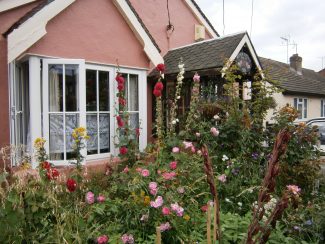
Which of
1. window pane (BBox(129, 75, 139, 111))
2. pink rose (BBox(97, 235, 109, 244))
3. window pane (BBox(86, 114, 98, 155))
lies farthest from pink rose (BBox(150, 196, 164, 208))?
window pane (BBox(129, 75, 139, 111))

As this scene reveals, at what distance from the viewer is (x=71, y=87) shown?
5.92 meters

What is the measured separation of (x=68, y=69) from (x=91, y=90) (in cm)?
75

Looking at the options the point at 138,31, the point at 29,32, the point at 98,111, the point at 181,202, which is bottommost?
the point at 181,202

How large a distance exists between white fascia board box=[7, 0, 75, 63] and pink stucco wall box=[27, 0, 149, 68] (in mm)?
243

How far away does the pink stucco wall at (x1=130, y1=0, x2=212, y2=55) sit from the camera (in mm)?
9352

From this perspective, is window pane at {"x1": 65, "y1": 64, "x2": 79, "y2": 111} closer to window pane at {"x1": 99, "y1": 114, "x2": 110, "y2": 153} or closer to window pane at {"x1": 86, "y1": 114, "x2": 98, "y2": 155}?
window pane at {"x1": 86, "y1": 114, "x2": 98, "y2": 155}

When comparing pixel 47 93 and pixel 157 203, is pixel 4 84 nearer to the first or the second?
pixel 47 93

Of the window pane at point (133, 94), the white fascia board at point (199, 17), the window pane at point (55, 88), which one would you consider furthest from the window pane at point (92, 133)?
the white fascia board at point (199, 17)

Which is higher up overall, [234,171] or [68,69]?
[68,69]

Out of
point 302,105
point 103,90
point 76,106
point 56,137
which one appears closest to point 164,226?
point 56,137

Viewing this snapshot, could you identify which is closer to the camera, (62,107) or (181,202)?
(181,202)

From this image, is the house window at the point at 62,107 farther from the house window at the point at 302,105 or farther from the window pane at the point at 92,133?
the house window at the point at 302,105

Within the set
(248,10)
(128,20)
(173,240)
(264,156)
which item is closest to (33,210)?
(173,240)

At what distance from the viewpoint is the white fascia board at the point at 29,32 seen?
5.13 meters
